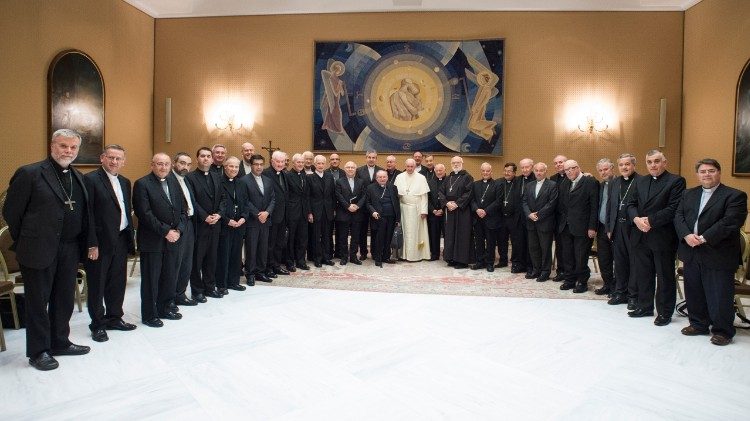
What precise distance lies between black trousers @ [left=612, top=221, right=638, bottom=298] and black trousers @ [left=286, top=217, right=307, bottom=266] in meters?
4.27

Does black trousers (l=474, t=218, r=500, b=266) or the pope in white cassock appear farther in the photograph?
the pope in white cassock

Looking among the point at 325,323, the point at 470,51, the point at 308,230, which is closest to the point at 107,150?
the point at 325,323

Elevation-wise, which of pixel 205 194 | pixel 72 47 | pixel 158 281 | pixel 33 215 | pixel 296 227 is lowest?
pixel 158 281

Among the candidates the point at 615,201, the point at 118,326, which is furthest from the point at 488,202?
the point at 118,326

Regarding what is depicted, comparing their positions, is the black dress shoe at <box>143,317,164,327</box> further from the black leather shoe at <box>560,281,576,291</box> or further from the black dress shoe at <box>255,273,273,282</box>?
the black leather shoe at <box>560,281,576,291</box>

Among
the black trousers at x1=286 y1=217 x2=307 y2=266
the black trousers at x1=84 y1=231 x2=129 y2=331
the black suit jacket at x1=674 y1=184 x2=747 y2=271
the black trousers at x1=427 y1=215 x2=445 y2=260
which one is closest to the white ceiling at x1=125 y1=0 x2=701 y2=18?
the black trousers at x1=427 y1=215 x2=445 y2=260

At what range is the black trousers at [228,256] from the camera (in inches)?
242

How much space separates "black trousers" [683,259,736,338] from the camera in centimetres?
461

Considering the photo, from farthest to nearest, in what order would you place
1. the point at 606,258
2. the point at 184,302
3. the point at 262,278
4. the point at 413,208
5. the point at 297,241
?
the point at 413,208 → the point at 297,241 → the point at 262,278 → the point at 606,258 → the point at 184,302

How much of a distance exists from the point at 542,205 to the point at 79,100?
769cm

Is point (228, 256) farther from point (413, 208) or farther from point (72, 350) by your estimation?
point (413, 208)

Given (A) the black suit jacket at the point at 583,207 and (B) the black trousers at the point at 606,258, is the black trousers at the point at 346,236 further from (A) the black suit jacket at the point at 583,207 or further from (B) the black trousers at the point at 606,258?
(B) the black trousers at the point at 606,258

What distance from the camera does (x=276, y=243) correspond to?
7469mm

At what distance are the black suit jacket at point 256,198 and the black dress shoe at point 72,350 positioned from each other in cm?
268
